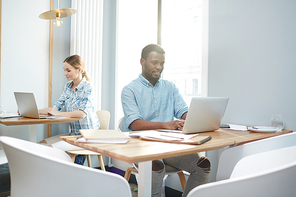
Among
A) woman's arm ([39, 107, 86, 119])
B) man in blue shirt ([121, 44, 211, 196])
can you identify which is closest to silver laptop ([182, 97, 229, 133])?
man in blue shirt ([121, 44, 211, 196])

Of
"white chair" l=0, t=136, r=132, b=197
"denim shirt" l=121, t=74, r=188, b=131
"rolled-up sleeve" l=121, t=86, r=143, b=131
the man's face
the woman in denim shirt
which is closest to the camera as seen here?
"white chair" l=0, t=136, r=132, b=197

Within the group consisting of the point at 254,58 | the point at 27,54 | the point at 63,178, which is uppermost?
the point at 27,54

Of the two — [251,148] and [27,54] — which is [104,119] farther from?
[251,148]

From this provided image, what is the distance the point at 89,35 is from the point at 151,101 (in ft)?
6.00

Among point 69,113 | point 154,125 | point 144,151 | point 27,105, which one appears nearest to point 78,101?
point 69,113

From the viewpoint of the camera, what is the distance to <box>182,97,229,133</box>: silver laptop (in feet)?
4.86

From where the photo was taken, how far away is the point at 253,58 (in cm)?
221

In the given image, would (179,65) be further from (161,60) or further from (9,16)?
(9,16)

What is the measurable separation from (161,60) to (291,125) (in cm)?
116

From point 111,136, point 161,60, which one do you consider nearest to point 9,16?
point 161,60

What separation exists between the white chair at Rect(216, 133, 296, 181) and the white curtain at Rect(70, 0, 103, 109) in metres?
2.40

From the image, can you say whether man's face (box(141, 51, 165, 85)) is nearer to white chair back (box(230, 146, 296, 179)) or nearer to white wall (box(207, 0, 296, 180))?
white wall (box(207, 0, 296, 180))

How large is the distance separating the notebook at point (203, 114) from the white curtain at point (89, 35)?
7.41ft

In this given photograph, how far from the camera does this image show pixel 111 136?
123cm
